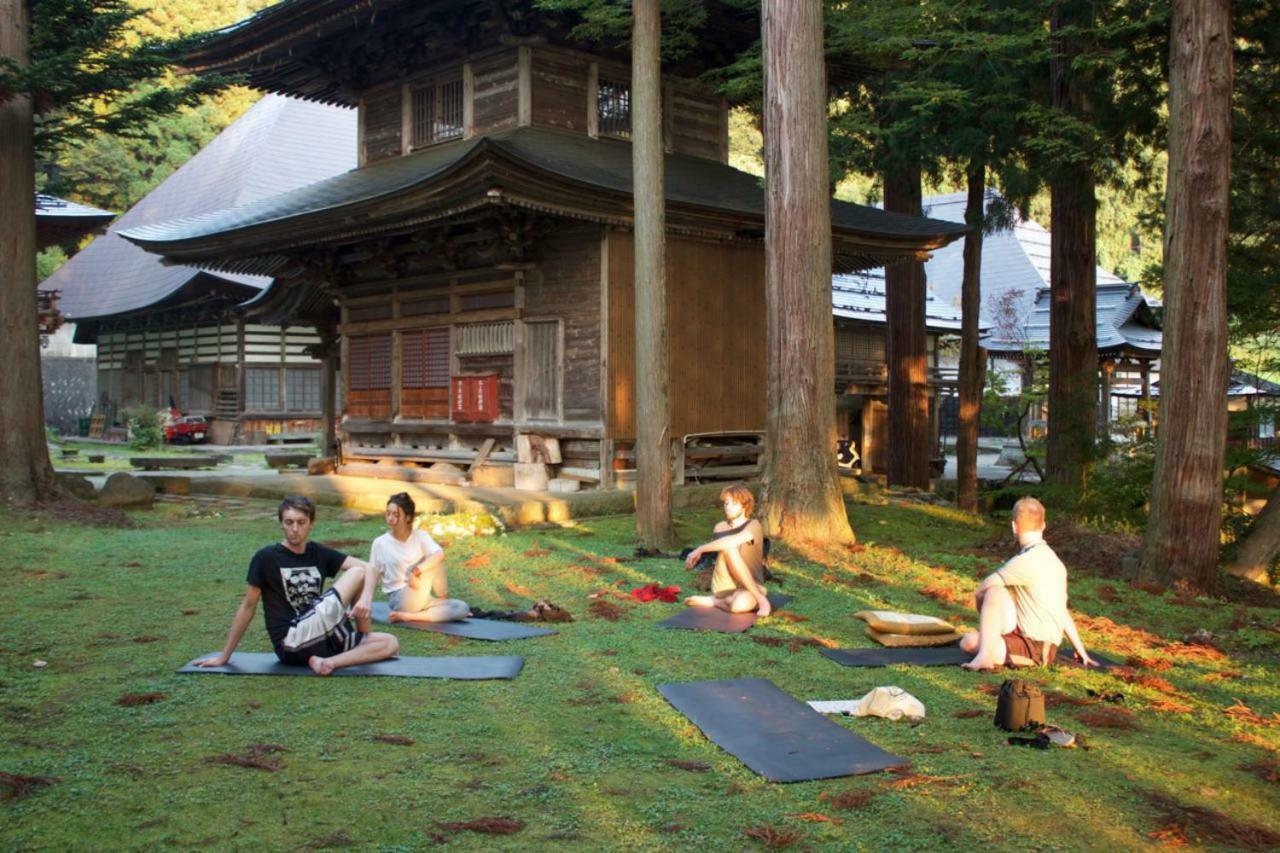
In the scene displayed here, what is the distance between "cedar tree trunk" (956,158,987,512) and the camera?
18469 millimetres

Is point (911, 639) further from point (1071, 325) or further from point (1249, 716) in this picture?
point (1071, 325)

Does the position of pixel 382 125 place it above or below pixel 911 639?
above

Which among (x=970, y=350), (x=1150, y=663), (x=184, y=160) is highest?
(x=184, y=160)

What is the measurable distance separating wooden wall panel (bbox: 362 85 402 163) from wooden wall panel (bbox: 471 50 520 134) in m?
2.23

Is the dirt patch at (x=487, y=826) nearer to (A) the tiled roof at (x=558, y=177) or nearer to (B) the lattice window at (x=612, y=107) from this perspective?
(A) the tiled roof at (x=558, y=177)

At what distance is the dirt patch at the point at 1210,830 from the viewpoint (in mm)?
4004

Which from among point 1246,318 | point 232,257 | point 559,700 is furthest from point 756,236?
point 559,700

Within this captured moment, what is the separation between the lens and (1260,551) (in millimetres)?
11438

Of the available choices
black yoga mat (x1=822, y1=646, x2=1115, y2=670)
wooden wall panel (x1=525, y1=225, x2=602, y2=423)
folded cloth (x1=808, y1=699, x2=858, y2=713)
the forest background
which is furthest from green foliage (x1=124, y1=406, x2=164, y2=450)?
folded cloth (x1=808, y1=699, x2=858, y2=713)

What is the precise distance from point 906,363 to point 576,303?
718 cm

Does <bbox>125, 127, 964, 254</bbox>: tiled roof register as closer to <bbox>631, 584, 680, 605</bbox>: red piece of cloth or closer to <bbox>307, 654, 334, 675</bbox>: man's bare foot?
<bbox>631, 584, 680, 605</bbox>: red piece of cloth

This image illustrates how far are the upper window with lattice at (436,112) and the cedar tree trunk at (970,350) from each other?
8.66 m

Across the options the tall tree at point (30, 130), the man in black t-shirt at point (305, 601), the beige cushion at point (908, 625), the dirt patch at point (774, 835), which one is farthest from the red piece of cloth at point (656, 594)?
the tall tree at point (30, 130)

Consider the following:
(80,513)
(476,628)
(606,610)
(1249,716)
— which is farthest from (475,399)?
(1249,716)
